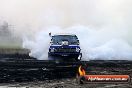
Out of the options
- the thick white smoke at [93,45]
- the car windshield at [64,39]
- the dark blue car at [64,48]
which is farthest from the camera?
the thick white smoke at [93,45]

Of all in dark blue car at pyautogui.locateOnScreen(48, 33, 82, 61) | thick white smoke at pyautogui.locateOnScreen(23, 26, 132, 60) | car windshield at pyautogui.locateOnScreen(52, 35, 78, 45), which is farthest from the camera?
thick white smoke at pyautogui.locateOnScreen(23, 26, 132, 60)

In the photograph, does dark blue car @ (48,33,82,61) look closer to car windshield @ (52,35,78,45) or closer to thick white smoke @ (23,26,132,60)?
car windshield @ (52,35,78,45)

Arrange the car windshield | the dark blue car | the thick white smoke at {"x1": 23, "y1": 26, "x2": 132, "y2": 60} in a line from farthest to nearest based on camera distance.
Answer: the thick white smoke at {"x1": 23, "y1": 26, "x2": 132, "y2": 60} < the car windshield < the dark blue car

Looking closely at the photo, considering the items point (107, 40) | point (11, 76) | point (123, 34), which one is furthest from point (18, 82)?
point (123, 34)

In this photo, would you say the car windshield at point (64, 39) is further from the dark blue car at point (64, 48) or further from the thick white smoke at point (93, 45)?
the thick white smoke at point (93, 45)

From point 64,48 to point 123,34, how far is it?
1240 centimetres

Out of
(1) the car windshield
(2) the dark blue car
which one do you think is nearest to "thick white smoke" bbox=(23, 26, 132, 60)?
(1) the car windshield

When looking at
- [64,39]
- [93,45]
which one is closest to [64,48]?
[64,39]

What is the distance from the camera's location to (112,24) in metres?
42.5

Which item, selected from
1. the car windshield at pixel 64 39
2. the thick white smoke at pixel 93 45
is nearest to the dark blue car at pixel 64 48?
the car windshield at pixel 64 39

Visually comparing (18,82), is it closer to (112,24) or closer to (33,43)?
(33,43)

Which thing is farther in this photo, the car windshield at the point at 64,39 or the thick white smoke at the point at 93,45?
the thick white smoke at the point at 93,45

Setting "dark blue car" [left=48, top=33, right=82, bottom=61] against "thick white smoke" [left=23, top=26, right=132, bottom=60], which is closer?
"dark blue car" [left=48, top=33, right=82, bottom=61]

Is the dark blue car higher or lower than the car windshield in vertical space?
lower
